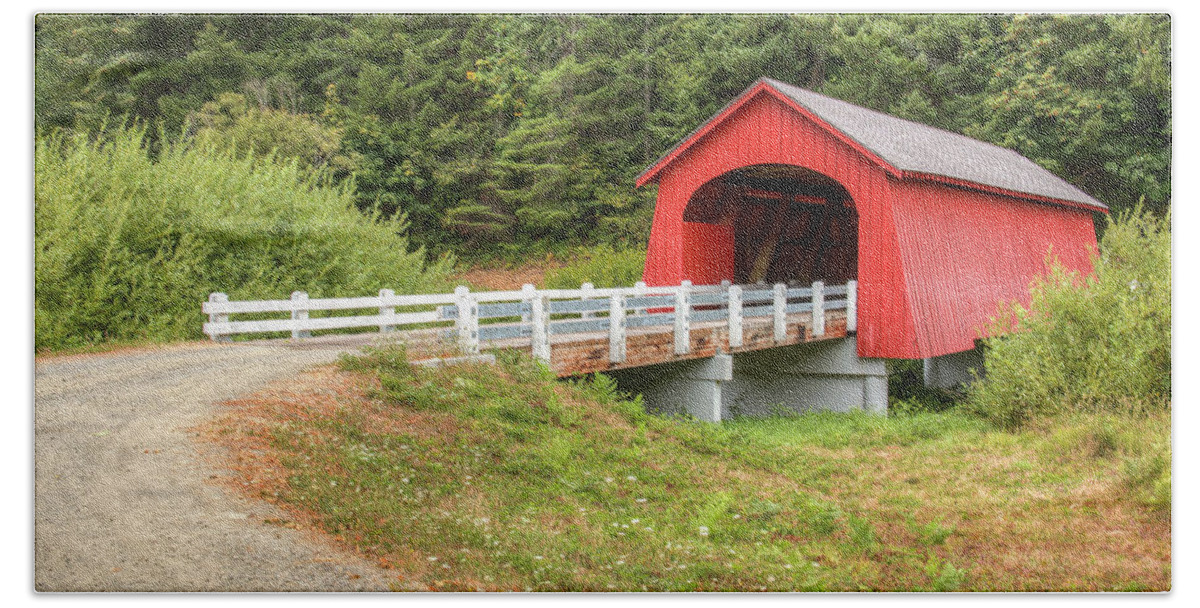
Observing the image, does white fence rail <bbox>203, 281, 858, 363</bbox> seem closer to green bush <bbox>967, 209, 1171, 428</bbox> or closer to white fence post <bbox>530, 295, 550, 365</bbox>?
white fence post <bbox>530, 295, 550, 365</bbox>

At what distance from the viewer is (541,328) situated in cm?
1042

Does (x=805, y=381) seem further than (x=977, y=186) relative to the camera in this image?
Yes

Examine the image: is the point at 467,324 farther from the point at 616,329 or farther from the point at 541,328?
the point at 616,329

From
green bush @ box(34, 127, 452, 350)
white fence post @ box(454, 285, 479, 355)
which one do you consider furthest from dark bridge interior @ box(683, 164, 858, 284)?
white fence post @ box(454, 285, 479, 355)

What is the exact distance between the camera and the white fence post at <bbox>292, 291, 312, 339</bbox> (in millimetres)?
10969

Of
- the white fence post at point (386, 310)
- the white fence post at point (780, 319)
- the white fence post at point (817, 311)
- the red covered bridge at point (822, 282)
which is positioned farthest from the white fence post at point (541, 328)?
the white fence post at point (817, 311)

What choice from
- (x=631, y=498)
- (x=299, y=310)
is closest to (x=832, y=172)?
(x=299, y=310)

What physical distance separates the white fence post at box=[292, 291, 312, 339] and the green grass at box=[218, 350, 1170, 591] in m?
2.26

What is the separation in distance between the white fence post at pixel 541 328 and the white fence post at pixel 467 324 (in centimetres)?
72

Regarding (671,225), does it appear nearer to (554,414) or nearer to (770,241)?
(770,241)

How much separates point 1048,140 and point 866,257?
3.72 m

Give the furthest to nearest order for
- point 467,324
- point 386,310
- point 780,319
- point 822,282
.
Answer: point 822,282, point 780,319, point 386,310, point 467,324

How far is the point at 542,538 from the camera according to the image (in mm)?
6551

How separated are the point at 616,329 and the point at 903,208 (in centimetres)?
570
